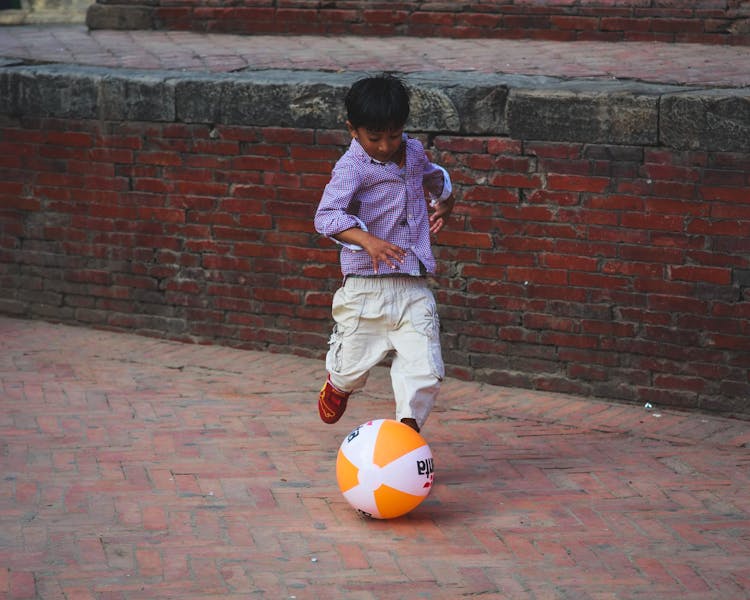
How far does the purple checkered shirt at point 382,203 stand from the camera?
486 centimetres

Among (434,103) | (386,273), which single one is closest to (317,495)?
(386,273)

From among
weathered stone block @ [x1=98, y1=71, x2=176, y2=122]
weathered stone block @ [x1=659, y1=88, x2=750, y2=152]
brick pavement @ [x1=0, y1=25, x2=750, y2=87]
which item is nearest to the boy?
weathered stone block @ [x1=659, y1=88, x2=750, y2=152]

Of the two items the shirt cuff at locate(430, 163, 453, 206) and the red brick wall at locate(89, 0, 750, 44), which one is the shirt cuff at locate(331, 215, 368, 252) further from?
the red brick wall at locate(89, 0, 750, 44)

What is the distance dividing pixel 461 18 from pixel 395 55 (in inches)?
36.1

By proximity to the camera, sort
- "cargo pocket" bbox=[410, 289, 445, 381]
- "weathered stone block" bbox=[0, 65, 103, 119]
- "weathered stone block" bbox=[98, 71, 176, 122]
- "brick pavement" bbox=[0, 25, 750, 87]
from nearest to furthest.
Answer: "cargo pocket" bbox=[410, 289, 445, 381], "weathered stone block" bbox=[98, 71, 176, 122], "brick pavement" bbox=[0, 25, 750, 87], "weathered stone block" bbox=[0, 65, 103, 119]

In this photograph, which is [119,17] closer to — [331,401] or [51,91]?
[51,91]

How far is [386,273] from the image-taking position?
4992 millimetres

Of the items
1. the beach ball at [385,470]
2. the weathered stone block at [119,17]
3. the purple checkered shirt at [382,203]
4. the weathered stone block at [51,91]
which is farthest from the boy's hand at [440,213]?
the weathered stone block at [119,17]

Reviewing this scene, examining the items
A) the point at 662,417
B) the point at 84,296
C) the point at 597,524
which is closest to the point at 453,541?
the point at 597,524

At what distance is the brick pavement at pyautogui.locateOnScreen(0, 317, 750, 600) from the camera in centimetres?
423

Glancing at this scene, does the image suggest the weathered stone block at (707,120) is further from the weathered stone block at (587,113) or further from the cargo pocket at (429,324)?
the cargo pocket at (429,324)

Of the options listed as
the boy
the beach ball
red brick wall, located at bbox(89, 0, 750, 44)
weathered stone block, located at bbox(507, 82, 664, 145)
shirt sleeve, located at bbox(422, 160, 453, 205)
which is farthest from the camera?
red brick wall, located at bbox(89, 0, 750, 44)

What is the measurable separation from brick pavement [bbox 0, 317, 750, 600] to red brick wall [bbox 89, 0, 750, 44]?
3201 mm

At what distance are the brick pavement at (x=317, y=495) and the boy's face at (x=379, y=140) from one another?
4.58 ft
